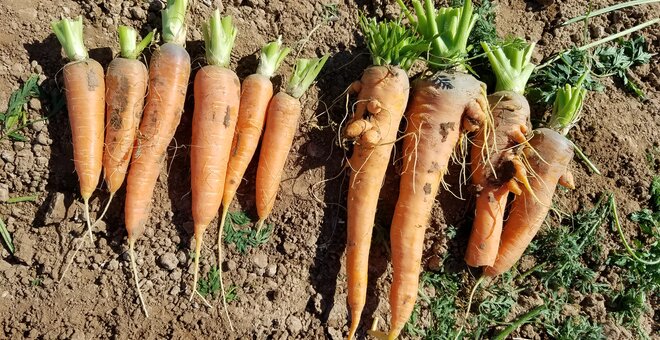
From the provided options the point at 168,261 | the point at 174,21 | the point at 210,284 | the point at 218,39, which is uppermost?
the point at 174,21

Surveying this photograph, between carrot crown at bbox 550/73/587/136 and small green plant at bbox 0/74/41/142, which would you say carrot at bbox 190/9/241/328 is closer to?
small green plant at bbox 0/74/41/142

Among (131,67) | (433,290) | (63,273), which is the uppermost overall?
(131,67)

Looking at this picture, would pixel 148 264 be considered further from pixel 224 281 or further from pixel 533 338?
pixel 533 338

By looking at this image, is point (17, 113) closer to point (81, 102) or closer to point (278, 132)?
point (81, 102)

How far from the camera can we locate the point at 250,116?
308cm

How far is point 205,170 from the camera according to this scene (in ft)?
9.76

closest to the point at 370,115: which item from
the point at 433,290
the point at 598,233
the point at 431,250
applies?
the point at 431,250

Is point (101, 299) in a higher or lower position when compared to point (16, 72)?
lower

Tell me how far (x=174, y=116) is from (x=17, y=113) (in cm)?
78

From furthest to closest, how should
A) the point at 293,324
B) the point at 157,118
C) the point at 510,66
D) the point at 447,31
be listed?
the point at 510,66 → the point at 447,31 → the point at 293,324 → the point at 157,118

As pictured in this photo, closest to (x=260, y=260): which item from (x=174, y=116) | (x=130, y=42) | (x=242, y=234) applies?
(x=242, y=234)

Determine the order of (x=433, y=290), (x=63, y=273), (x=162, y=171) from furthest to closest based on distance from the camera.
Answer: (x=433, y=290)
(x=162, y=171)
(x=63, y=273)

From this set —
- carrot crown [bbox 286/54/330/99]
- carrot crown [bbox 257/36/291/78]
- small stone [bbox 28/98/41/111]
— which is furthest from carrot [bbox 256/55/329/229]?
small stone [bbox 28/98/41/111]

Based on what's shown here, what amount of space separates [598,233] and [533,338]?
75 cm
